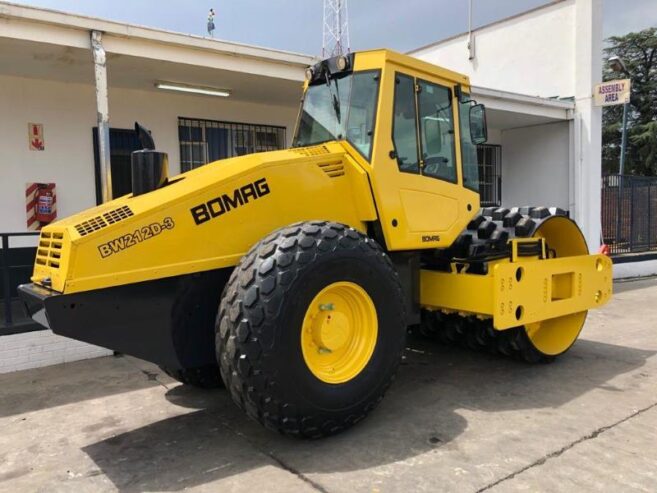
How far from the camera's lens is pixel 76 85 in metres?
8.12

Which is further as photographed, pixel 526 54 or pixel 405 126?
pixel 526 54

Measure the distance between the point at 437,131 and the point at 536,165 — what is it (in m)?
9.09

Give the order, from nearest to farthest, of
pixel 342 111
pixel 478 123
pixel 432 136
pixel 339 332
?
pixel 339 332
pixel 342 111
pixel 432 136
pixel 478 123

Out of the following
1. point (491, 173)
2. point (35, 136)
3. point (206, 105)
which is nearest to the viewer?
point (35, 136)

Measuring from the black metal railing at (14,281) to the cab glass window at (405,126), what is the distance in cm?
346

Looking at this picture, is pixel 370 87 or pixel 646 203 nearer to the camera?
pixel 370 87

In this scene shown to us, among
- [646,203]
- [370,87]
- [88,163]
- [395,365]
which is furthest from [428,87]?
[646,203]

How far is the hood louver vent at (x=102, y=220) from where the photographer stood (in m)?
3.38

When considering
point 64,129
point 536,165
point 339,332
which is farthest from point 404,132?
point 536,165

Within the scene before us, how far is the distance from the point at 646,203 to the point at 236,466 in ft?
45.4

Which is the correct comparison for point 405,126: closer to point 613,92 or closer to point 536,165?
point 613,92

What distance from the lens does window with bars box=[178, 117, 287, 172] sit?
9.24 m

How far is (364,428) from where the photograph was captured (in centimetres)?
404

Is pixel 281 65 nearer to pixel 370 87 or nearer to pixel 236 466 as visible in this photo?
pixel 370 87
